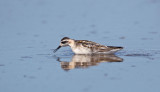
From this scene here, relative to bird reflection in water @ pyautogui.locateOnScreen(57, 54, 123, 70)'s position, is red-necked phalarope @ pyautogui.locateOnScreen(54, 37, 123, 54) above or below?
above

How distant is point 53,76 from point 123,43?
5.37m

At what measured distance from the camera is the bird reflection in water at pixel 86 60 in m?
14.1

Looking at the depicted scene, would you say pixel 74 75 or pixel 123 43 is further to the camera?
pixel 123 43

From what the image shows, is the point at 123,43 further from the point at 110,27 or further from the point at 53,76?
the point at 53,76

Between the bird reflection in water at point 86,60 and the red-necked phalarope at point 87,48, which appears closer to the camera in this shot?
the bird reflection in water at point 86,60

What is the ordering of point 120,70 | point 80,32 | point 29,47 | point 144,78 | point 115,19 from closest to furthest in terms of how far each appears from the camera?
point 144,78
point 120,70
point 29,47
point 80,32
point 115,19

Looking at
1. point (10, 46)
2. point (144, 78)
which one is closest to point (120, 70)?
point (144, 78)

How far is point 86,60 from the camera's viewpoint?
15.0 m

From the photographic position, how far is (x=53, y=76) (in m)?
12.7

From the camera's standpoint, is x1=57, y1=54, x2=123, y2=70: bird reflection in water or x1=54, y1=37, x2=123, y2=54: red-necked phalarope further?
x1=54, y1=37, x2=123, y2=54: red-necked phalarope

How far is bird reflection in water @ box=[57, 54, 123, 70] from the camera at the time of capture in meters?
14.1

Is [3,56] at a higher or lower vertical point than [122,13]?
lower

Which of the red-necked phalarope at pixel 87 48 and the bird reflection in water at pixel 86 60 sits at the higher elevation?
the red-necked phalarope at pixel 87 48

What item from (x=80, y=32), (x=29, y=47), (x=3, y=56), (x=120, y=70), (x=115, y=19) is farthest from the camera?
(x=115, y=19)
